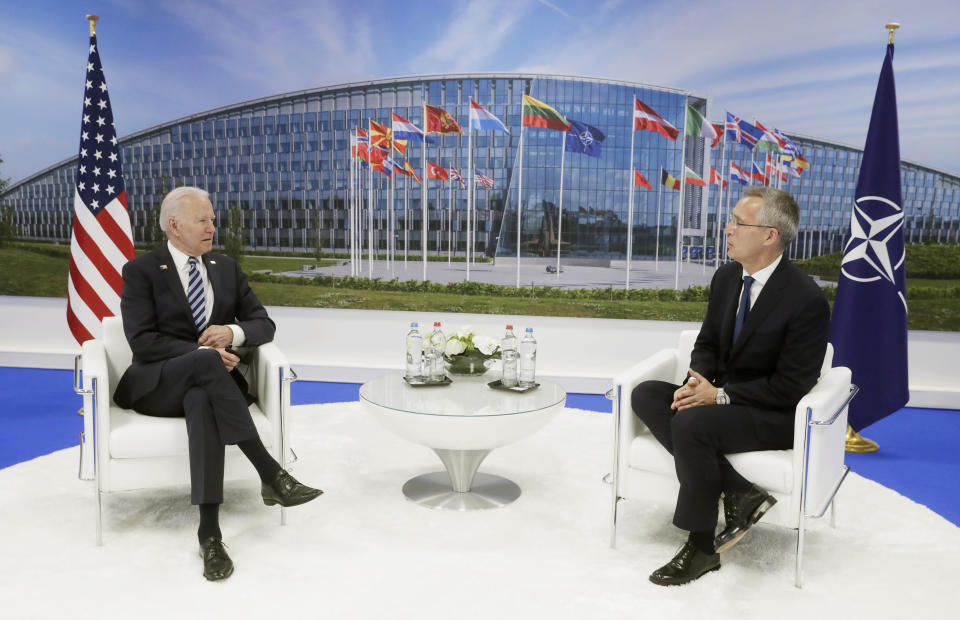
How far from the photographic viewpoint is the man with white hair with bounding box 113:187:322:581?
3031mm

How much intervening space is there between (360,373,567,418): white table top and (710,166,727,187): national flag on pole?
11.5 feet

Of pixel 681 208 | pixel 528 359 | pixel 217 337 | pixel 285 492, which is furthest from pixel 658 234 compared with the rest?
pixel 285 492

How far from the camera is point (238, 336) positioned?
359cm

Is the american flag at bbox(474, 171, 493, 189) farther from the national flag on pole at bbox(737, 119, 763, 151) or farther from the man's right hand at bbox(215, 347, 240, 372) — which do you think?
the man's right hand at bbox(215, 347, 240, 372)

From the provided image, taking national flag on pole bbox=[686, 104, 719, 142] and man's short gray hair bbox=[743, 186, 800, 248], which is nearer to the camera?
man's short gray hair bbox=[743, 186, 800, 248]

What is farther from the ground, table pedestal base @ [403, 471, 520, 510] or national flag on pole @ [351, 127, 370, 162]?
national flag on pole @ [351, 127, 370, 162]

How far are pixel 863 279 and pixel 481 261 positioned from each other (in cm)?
341

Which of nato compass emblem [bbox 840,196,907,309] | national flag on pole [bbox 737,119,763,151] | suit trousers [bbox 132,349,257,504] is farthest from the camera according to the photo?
national flag on pole [bbox 737,119,763,151]

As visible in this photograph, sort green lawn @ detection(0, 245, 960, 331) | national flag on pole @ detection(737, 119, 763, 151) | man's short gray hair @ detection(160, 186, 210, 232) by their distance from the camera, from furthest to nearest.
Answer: national flag on pole @ detection(737, 119, 763, 151), green lawn @ detection(0, 245, 960, 331), man's short gray hair @ detection(160, 186, 210, 232)

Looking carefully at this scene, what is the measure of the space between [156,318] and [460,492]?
177cm

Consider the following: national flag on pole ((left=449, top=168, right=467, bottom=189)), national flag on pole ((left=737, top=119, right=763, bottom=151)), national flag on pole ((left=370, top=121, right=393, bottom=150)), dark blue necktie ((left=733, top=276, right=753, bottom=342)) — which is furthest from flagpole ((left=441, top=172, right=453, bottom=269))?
dark blue necktie ((left=733, top=276, right=753, bottom=342))

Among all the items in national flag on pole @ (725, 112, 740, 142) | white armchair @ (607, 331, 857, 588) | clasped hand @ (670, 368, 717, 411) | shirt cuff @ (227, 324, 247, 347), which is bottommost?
white armchair @ (607, 331, 857, 588)

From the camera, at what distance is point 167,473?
318cm

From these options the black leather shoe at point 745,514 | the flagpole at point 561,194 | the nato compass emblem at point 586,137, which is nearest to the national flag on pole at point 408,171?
the flagpole at point 561,194
